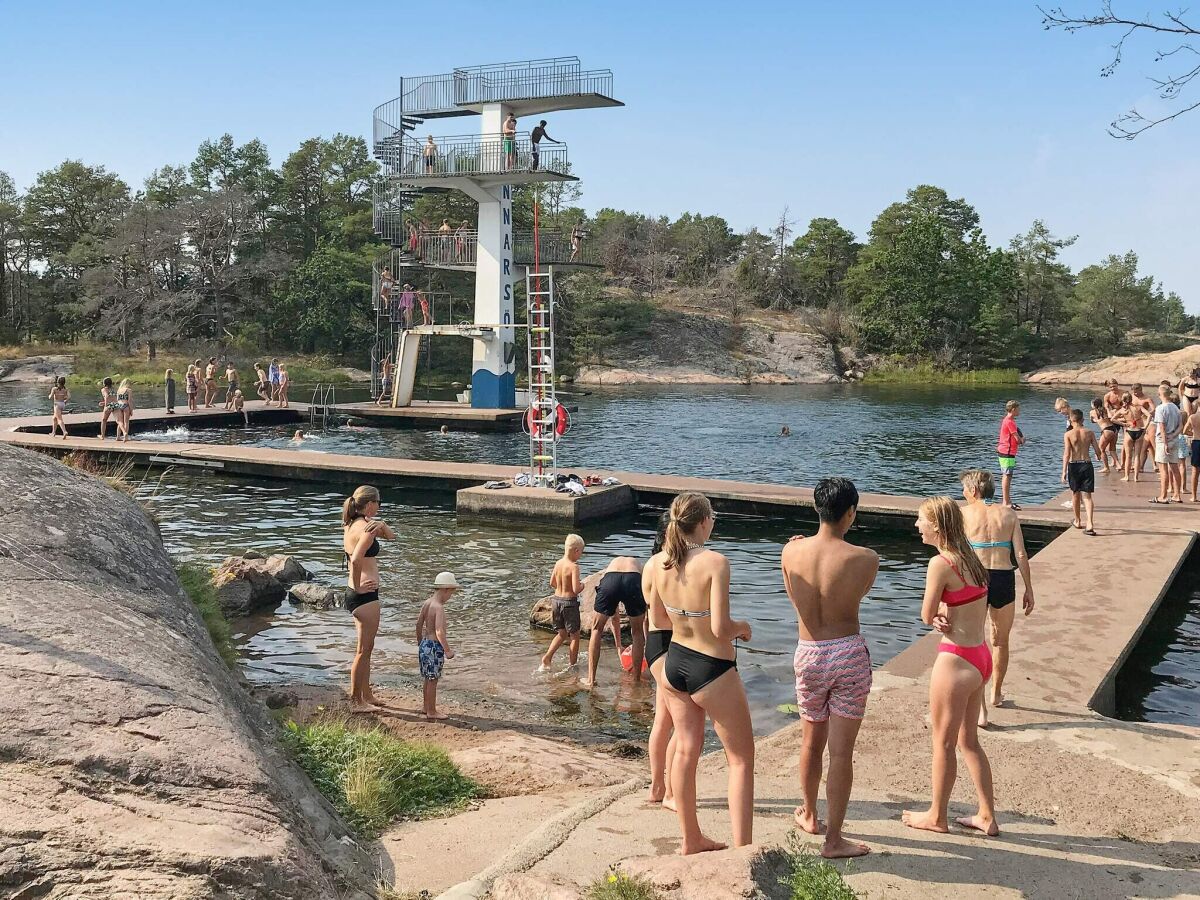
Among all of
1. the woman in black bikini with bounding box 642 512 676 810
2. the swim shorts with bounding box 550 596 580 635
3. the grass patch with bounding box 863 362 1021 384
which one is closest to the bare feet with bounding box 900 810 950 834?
the woman in black bikini with bounding box 642 512 676 810

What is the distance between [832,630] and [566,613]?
562 cm

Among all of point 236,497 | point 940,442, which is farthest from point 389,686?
point 940,442

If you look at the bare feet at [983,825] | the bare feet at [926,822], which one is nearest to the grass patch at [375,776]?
the bare feet at [926,822]

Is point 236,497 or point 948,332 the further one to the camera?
point 948,332

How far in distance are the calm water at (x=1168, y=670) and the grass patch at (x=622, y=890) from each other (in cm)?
696

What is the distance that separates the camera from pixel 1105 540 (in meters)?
14.3

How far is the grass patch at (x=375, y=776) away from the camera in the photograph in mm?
5824

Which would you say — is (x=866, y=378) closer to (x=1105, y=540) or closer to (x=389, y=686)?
(x=1105, y=540)

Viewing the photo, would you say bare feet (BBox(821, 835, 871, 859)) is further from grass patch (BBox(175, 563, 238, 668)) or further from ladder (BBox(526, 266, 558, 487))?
ladder (BBox(526, 266, 558, 487))

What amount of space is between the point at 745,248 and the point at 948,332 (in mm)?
24702

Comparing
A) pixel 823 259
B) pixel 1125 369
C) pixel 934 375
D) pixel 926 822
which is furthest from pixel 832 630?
pixel 823 259

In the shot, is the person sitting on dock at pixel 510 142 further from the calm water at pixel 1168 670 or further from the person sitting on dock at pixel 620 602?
the person sitting on dock at pixel 620 602

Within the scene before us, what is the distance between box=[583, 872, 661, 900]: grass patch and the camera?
4.04 meters

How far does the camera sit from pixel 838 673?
207 inches
